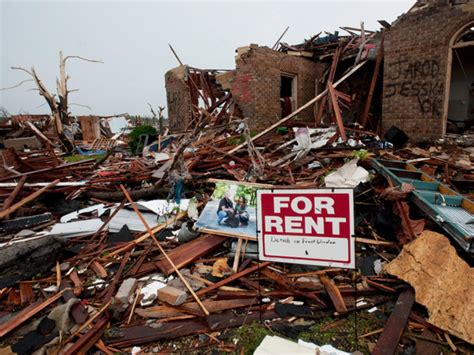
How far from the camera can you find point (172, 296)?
277cm

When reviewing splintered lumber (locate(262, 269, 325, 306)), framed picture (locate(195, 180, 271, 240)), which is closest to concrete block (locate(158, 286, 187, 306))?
splintered lumber (locate(262, 269, 325, 306))

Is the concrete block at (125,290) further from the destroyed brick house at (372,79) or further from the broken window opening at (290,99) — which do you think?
the broken window opening at (290,99)

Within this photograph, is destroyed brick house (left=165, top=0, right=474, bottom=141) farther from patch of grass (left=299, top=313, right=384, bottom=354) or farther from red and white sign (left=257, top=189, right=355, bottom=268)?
patch of grass (left=299, top=313, right=384, bottom=354)

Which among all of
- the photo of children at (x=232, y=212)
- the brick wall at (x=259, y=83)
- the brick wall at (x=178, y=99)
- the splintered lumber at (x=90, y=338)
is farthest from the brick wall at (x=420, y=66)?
Result: the splintered lumber at (x=90, y=338)

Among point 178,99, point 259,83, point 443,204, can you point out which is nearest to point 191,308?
point 443,204

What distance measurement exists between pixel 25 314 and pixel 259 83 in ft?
30.8

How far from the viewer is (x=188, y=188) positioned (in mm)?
5445

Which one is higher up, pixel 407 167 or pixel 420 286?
pixel 407 167

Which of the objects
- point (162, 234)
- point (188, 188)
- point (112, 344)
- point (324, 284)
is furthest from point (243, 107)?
point (112, 344)

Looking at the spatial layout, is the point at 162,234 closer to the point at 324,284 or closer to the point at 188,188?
the point at 188,188

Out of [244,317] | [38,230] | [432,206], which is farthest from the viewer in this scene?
[38,230]

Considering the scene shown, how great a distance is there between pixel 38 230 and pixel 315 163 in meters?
5.22

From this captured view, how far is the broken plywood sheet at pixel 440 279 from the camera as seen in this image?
233 centimetres

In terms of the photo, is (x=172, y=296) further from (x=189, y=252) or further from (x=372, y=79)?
(x=372, y=79)
